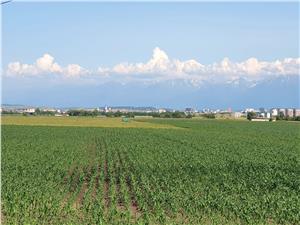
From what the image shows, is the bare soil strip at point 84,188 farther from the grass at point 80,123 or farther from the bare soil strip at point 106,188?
the grass at point 80,123

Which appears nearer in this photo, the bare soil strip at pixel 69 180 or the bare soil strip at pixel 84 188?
the bare soil strip at pixel 84 188

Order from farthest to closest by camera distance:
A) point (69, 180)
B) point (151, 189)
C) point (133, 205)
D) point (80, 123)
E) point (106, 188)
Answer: point (80, 123) → point (69, 180) → point (106, 188) → point (151, 189) → point (133, 205)

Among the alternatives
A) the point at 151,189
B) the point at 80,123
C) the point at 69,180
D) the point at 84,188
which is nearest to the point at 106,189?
the point at 84,188

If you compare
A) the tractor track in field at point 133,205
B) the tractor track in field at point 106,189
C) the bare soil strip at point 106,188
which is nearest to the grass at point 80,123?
the bare soil strip at point 106,188

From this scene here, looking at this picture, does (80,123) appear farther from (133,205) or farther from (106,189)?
(133,205)

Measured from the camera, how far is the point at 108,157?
104ft

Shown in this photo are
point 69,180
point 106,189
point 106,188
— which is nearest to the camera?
point 106,189

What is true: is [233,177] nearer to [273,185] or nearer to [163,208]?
[273,185]

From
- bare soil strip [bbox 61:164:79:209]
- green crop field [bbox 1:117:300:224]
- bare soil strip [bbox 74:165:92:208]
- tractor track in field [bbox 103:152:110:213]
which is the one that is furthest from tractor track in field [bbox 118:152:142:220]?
bare soil strip [bbox 61:164:79:209]

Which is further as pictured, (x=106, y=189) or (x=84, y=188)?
(x=84, y=188)

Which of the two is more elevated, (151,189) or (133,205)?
(151,189)

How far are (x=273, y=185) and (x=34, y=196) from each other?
345 inches

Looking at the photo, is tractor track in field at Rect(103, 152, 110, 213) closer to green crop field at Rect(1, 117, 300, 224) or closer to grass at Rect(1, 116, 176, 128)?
green crop field at Rect(1, 117, 300, 224)

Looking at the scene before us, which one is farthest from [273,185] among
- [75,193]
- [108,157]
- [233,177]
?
[108,157]
